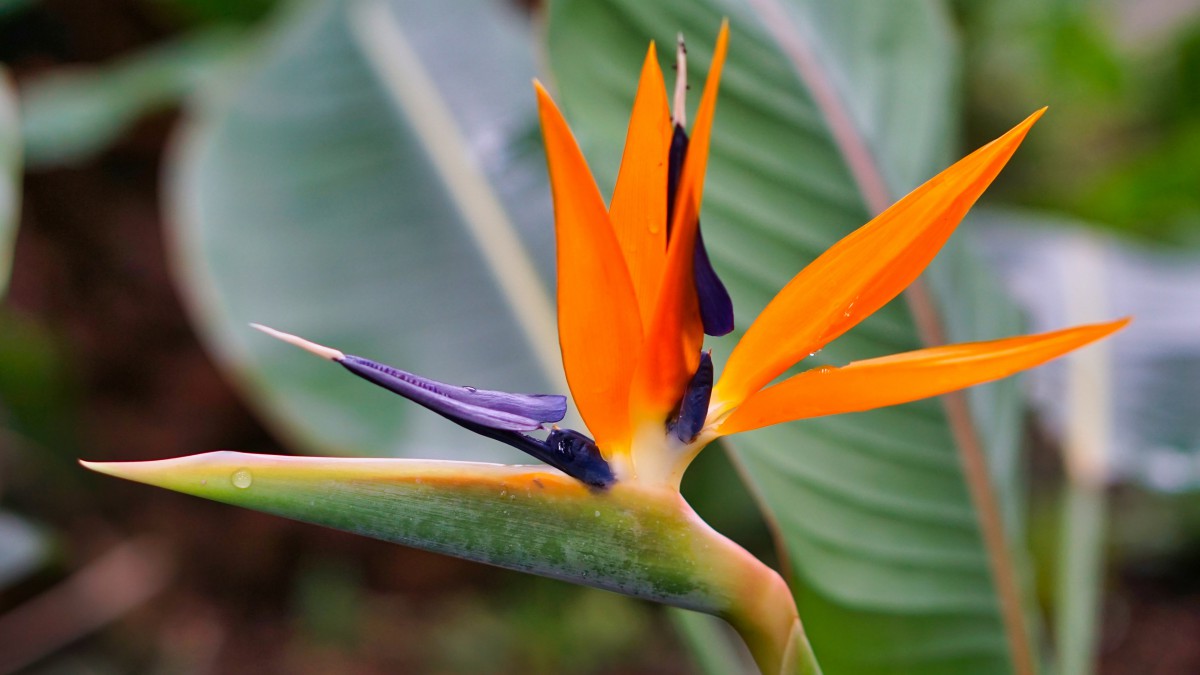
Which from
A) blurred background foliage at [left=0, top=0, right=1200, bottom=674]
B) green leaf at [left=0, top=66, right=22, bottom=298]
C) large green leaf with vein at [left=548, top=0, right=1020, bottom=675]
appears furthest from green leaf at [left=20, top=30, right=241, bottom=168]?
large green leaf with vein at [left=548, top=0, right=1020, bottom=675]

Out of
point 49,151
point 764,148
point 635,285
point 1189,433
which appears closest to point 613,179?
point 764,148

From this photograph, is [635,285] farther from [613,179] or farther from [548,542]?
[613,179]

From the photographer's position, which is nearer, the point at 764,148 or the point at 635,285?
the point at 635,285

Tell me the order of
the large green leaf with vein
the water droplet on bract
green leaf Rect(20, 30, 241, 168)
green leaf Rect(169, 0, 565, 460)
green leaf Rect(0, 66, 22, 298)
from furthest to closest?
green leaf Rect(20, 30, 241, 168)
green leaf Rect(169, 0, 565, 460)
green leaf Rect(0, 66, 22, 298)
the large green leaf with vein
the water droplet on bract

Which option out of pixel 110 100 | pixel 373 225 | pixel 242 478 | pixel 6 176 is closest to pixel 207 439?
pixel 110 100

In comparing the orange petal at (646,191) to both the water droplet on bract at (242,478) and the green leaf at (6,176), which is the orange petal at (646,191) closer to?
the water droplet on bract at (242,478)

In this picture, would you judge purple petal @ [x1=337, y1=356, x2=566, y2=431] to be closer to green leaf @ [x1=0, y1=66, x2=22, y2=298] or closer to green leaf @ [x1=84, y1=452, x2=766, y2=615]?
green leaf @ [x1=84, y1=452, x2=766, y2=615]

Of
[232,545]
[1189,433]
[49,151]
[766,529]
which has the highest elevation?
[1189,433]
